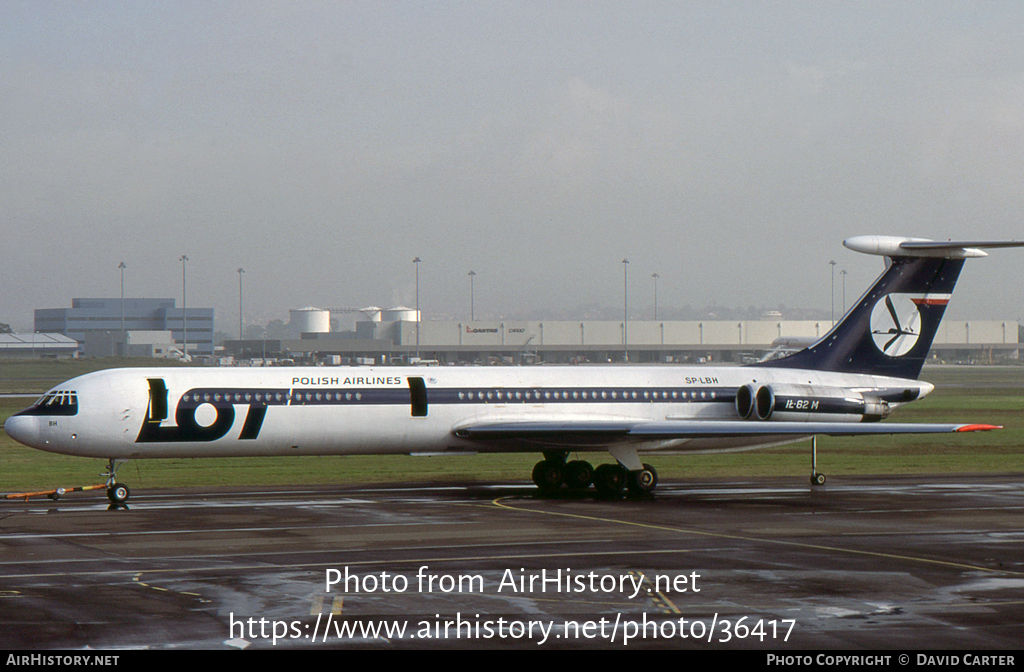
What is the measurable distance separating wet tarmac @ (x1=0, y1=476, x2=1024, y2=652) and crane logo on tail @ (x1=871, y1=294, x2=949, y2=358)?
6.80 m

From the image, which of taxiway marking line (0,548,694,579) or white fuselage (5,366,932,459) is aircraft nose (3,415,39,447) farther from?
taxiway marking line (0,548,694,579)

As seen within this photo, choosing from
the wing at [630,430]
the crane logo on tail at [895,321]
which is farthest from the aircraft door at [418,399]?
the crane logo on tail at [895,321]

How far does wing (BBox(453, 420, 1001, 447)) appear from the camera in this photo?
3028 cm

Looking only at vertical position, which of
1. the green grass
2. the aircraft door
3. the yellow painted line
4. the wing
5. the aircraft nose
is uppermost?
the aircraft door

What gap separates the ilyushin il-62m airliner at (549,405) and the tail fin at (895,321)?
0.05 metres

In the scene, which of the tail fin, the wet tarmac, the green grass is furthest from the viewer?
the green grass

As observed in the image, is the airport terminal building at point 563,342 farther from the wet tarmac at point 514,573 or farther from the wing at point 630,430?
the wet tarmac at point 514,573

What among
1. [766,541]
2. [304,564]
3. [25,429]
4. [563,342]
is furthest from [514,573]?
[563,342]

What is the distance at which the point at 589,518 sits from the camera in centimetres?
2636

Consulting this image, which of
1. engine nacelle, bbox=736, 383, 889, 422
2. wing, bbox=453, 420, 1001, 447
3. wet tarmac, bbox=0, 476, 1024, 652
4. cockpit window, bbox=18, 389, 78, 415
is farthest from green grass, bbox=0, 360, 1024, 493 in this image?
wet tarmac, bbox=0, 476, 1024, 652

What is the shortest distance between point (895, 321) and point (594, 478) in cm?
1148

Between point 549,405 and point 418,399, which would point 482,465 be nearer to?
point 549,405
